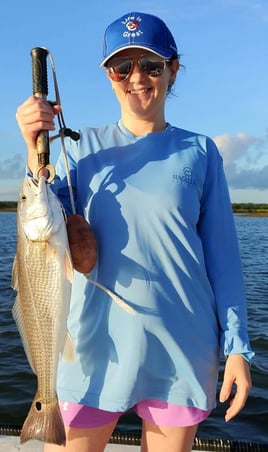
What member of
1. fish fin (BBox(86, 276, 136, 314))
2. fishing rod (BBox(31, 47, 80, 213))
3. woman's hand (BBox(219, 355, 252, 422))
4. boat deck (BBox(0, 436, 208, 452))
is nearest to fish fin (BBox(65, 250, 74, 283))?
fish fin (BBox(86, 276, 136, 314))

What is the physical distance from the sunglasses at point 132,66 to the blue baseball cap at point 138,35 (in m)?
0.04

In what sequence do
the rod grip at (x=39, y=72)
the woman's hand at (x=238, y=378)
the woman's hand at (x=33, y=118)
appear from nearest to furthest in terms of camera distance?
the woman's hand at (x=33, y=118) < the rod grip at (x=39, y=72) < the woman's hand at (x=238, y=378)

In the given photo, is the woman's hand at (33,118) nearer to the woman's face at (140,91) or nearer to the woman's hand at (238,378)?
the woman's face at (140,91)

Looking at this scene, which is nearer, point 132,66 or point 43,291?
point 43,291

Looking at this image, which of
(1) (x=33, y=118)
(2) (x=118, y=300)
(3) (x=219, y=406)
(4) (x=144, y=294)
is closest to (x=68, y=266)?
(2) (x=118, y=300)

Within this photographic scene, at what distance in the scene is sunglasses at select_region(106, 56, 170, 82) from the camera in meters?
2.85

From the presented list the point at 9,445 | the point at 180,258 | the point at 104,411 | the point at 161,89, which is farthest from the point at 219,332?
the point at 9,445

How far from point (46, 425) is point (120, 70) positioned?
176cm

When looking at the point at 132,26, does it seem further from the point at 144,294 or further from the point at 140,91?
the point at 144,294

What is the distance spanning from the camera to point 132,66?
2852mm

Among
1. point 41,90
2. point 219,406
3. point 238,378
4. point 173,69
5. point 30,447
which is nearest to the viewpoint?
point 41,90

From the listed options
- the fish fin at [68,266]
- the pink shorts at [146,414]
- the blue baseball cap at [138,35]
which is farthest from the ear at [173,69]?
the pink shorts at [146,414]

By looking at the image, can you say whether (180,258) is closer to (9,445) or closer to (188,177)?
(188,177)

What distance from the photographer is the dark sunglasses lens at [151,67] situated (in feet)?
9.36
